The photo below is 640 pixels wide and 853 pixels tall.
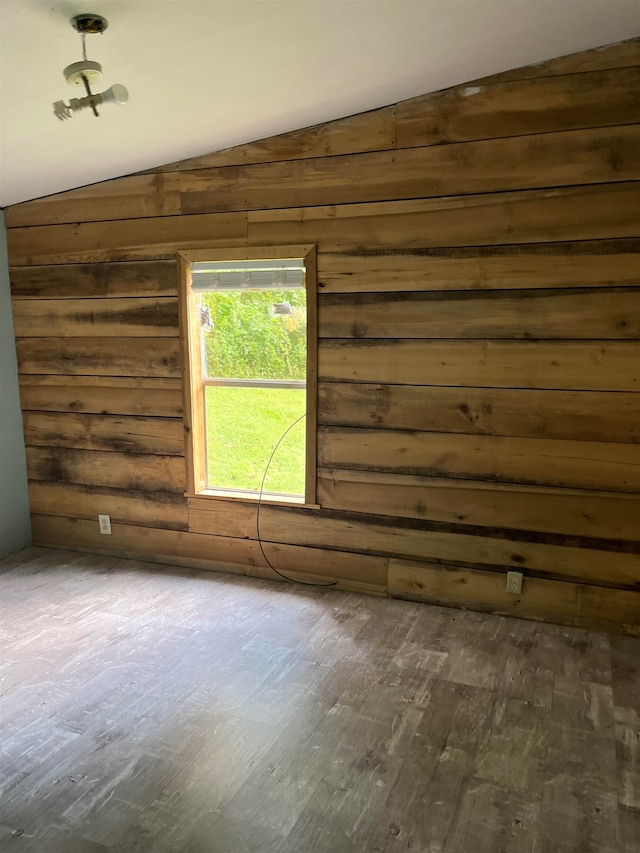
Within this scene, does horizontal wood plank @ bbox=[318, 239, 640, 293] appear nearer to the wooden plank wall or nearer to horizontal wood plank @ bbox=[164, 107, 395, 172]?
the wooden plank wall

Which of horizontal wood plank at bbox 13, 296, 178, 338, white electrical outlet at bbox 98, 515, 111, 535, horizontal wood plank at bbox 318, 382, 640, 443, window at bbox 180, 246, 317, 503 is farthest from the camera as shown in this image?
white electrical outlet at bbox 98, 515, 111, 535

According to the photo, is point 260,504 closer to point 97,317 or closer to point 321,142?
point 97,317

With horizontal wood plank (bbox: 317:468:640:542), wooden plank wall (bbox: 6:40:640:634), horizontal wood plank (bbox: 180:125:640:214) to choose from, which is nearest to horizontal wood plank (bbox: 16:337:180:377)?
wooden plank wall (bbox: 6:40:640:634)

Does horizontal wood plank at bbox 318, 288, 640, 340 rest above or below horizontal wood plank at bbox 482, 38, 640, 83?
below

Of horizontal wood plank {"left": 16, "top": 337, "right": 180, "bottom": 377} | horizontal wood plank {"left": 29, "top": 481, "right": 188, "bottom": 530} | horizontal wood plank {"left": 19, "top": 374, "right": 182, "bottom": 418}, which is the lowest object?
horizontal wood plank {"left": 29, "top": 481, "right": 188, "bottom": 530}

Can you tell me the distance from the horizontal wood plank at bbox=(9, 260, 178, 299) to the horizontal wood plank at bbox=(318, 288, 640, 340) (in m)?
0.99

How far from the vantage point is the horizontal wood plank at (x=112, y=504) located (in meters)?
3.70

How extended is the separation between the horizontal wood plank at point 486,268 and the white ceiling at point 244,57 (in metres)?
0.74

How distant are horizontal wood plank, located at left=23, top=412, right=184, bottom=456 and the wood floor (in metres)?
0.91

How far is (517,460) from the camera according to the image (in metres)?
2.93

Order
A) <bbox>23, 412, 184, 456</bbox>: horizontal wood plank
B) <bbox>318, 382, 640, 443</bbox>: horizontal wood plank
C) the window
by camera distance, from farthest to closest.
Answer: <bbox>23, 412, 184, 456</bbox>: horizontal wood plank < the window < <bbox>318, 382, 640, 443</bbox>: horizontal wood plank

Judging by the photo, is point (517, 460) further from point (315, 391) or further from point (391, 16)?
point (391, 16)

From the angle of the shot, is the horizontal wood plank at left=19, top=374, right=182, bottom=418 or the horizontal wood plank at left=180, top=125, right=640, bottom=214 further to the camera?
the horizontal wood plank at left=19, top=374, right=182, bottom=418

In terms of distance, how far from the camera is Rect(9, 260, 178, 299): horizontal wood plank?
3469 millimetres
